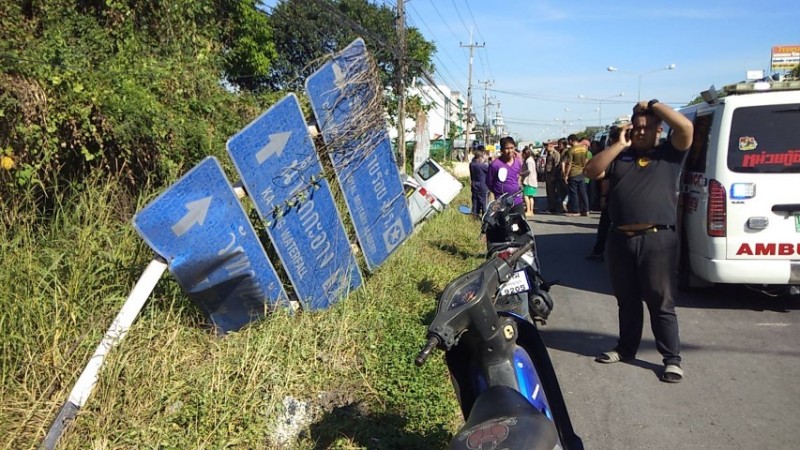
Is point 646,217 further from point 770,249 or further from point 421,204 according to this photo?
point 421,204

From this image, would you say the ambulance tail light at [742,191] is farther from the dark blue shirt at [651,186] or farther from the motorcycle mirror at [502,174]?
the motorcycle mirror at [502,174]

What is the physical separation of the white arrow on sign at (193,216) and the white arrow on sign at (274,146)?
2.00 feet

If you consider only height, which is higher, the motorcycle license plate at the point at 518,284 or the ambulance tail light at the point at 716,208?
the ambulance tail light at the point at 716,208

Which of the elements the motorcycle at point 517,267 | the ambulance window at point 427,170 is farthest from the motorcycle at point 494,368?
the ambulance window at point 427,170

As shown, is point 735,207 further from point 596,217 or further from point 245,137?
point 596,217

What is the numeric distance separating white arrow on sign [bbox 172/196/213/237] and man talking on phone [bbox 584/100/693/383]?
2.84m

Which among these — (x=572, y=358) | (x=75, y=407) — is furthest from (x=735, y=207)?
(x=75, y=407)

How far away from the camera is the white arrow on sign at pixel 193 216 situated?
4293 millimetres

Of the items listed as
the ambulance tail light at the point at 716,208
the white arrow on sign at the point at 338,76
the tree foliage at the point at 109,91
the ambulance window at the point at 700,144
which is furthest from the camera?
the ambulance window at the point at 700,144

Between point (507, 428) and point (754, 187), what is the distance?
5152 mm

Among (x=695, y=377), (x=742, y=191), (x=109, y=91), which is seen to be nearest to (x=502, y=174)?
(x=742, y=191)

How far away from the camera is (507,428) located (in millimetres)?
2117

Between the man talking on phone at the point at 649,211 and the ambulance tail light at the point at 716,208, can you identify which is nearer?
the man talking on phone at the point at 649,211

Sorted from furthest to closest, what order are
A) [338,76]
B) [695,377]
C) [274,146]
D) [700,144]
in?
[700,144], [338,76], [274,146], [695,377]
